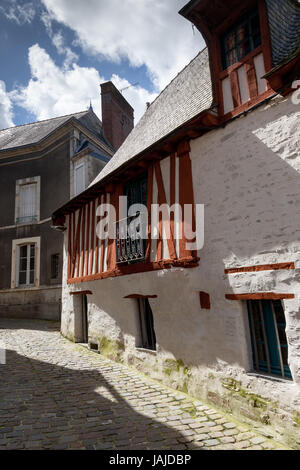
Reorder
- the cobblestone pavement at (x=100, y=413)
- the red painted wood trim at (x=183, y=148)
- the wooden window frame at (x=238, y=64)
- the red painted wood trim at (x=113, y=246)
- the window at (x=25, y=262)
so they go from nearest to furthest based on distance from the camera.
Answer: the cobblestone pavement at (x=100, y=413), the wooden window frame at (x=238, y=64), the red painted wood trim at (x=183, y=148), the red painted wood trim at (x=113, y=246), the window at (x=25, y=262)

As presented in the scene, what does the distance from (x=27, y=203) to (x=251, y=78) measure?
470 inches

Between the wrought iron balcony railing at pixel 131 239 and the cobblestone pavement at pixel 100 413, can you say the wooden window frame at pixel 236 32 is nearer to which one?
the wrought iron balcony railing at pixel 131 239

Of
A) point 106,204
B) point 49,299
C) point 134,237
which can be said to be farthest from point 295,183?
point 49,299

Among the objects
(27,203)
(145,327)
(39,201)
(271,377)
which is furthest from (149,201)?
(27,203)

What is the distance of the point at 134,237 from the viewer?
5.82m

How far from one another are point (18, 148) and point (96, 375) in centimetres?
1198

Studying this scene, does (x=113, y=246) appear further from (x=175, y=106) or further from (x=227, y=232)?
(x=175, y=106)

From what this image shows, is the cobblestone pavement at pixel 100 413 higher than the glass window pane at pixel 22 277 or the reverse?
the reverse

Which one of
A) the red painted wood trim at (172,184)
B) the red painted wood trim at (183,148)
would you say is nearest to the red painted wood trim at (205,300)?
the red painted wood trim at (172,184)

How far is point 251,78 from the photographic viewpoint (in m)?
4.16

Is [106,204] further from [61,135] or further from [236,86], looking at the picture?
[61,135]

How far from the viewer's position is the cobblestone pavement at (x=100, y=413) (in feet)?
10.6

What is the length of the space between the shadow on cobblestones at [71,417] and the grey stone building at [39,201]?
6.83 meters

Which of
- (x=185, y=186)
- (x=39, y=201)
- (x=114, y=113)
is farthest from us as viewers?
(x=114, y=113)
